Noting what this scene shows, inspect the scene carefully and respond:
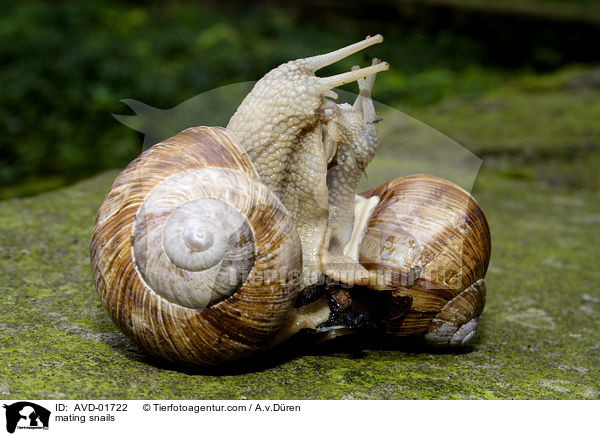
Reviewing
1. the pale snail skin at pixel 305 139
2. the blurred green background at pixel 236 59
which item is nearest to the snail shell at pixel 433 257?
the pale snail skin at pixel 305 139

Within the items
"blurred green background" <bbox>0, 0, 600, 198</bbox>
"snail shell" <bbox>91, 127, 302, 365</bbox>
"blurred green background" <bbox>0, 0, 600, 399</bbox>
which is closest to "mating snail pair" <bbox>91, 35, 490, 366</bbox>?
"snail shell" <bbox>91, 127, 302, 365</bbox>

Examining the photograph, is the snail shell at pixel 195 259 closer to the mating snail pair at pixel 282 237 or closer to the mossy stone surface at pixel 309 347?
the mating snail pair at pixel 282 237
